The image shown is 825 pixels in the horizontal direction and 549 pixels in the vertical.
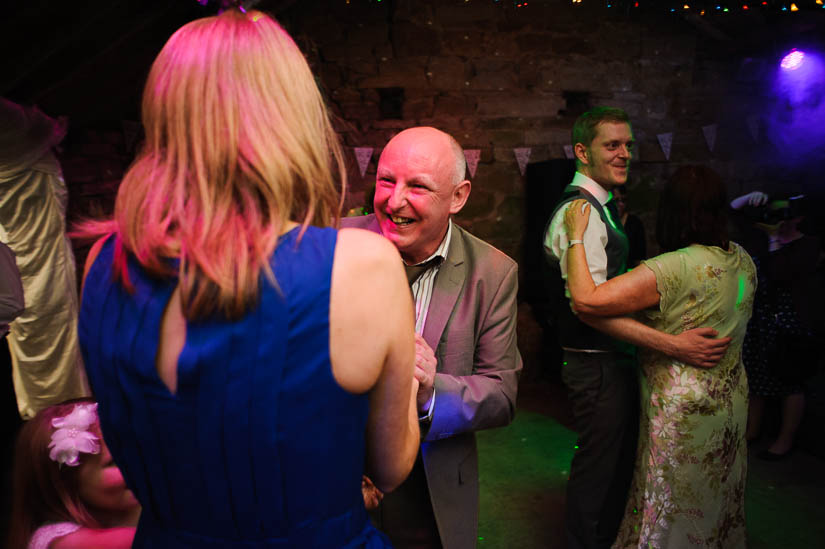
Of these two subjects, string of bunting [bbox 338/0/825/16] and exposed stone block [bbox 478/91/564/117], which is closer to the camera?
string of bunting [bbox 338/0/825/16]

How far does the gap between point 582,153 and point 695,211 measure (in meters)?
0.66

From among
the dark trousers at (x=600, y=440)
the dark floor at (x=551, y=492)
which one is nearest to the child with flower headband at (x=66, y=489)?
the dark trousers at (x=600, y=440)

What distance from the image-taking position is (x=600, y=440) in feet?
7.85

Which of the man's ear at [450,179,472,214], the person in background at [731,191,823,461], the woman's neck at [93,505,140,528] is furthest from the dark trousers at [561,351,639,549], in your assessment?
the woman's neck at [93,505,140,528]

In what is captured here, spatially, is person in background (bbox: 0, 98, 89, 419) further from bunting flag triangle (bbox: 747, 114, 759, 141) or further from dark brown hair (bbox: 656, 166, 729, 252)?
bunting flag triangle (bbox: 747, 114, 759, 141)

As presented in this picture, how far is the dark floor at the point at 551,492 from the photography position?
2.77m

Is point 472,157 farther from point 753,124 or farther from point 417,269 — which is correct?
point 417,269

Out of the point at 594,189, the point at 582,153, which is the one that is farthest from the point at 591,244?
the point at 582,153

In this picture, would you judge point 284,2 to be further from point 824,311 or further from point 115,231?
point 824,311

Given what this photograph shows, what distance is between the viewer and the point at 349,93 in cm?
448

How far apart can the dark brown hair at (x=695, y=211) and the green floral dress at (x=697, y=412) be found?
5 centimetres

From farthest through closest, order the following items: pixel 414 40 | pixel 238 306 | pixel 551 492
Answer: pixel 414 40
pixel 551 492
pixel 238 306

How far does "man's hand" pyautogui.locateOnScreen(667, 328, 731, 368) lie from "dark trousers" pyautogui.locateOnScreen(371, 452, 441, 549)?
106cm

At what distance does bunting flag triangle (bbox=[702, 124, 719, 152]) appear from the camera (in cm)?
482
